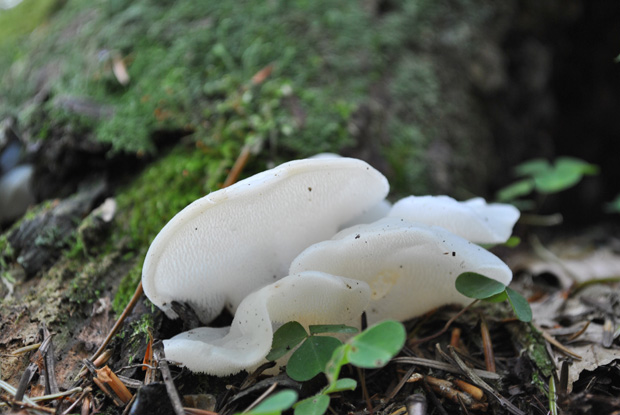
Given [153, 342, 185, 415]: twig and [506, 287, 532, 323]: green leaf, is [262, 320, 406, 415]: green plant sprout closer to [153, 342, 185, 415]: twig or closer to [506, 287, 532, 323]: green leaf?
[153, 342, 185, 415]: twig

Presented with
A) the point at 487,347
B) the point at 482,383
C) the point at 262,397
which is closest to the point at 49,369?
the point at 262,397

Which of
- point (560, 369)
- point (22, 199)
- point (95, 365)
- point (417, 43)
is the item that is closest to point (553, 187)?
point (417, 43)

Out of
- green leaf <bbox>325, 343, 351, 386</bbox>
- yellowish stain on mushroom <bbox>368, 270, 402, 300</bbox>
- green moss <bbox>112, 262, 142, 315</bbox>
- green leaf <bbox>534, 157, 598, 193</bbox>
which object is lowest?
green leaf <bbox>534, 157, 598, 193</bbox>

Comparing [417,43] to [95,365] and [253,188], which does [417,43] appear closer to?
[253,188]

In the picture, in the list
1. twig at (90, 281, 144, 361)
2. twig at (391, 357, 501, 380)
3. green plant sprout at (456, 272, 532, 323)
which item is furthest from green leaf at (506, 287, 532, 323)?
twig at (90, 281, 144, 361)

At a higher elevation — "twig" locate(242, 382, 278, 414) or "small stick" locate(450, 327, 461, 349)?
"twig" locate(242, 382, 278, 414)

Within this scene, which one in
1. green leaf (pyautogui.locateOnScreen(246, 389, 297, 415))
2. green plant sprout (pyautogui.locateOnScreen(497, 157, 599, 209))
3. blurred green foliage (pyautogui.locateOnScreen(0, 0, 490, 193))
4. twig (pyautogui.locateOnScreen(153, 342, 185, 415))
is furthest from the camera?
green plant sprout (pyautogui.locateOnScreen(497, 157, 599, 209))

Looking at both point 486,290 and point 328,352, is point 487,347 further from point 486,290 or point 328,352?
point 328,352
